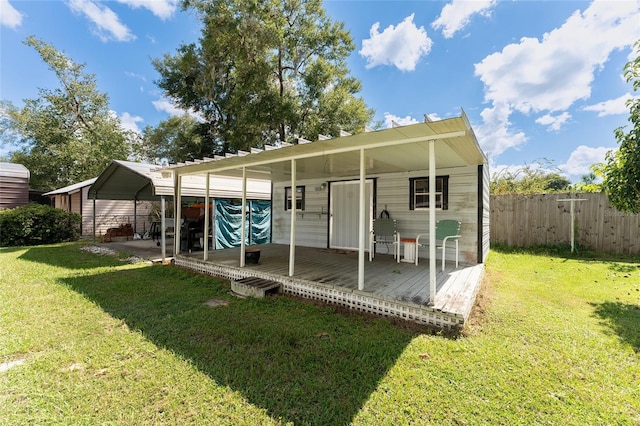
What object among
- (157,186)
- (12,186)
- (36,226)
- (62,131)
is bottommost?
(36,226)

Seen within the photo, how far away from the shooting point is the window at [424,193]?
6305mm

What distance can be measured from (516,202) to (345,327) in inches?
329

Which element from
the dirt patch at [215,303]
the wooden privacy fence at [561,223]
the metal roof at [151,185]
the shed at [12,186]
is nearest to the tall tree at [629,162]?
the wooden privacy fence at [561,223]

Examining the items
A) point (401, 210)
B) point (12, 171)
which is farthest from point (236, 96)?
point (12, 171)

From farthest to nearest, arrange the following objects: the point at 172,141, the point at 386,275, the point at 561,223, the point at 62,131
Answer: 1. the point at 172,141
2. the point at 62,131
3. the point at 561,223
4. the point at 386,275

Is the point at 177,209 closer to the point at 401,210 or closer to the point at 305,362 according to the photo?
the point at 401,210

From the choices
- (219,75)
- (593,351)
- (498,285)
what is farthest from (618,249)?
(219,75)

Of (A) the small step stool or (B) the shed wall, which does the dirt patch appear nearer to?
(A) the small step stool

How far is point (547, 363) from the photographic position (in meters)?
2.66

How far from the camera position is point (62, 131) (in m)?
18.2

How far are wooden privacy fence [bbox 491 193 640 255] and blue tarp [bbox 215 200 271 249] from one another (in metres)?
7.83

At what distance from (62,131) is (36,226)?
10.6 meters

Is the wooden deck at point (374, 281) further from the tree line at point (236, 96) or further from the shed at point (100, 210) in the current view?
the shed at point (100, 210)

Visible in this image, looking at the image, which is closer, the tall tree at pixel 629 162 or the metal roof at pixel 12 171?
the tall tree at pixel 629 162
